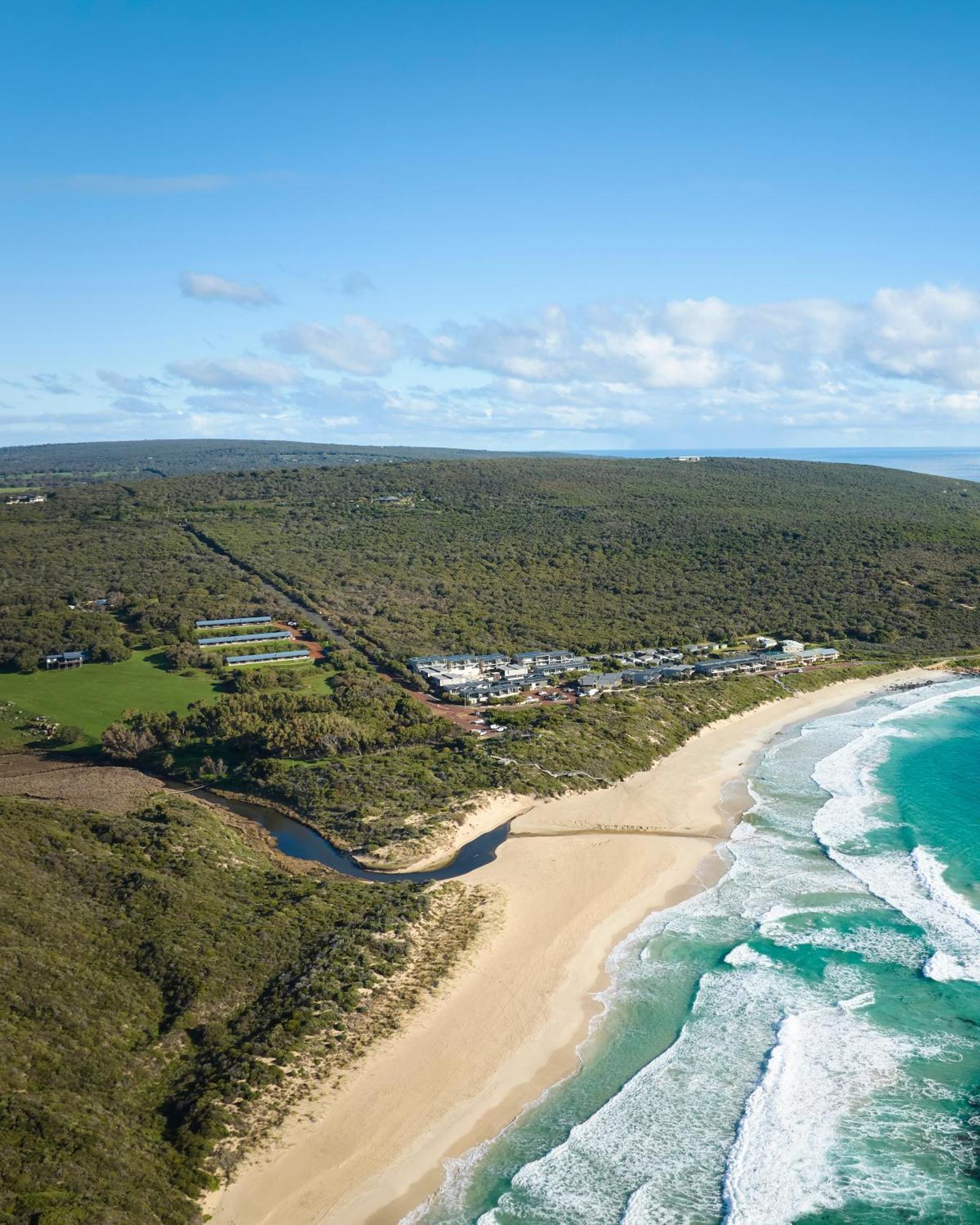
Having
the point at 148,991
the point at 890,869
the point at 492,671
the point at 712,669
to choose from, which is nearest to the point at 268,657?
the point at 492,671

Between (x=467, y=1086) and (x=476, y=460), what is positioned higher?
(x=476, y=460)

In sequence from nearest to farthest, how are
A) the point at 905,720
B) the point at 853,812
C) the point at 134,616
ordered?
the point at 853,812, the point at 905,720, the point at 134,616

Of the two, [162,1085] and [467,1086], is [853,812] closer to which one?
[467,1086]

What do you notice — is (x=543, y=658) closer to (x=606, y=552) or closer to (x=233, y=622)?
(x=233, y=622)

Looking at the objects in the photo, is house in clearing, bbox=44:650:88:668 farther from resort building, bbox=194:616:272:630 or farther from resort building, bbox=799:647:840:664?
resort building, bbox=799:647:840:664

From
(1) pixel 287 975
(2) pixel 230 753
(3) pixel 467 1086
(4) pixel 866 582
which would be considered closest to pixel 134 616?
(2) pixel 230 753
